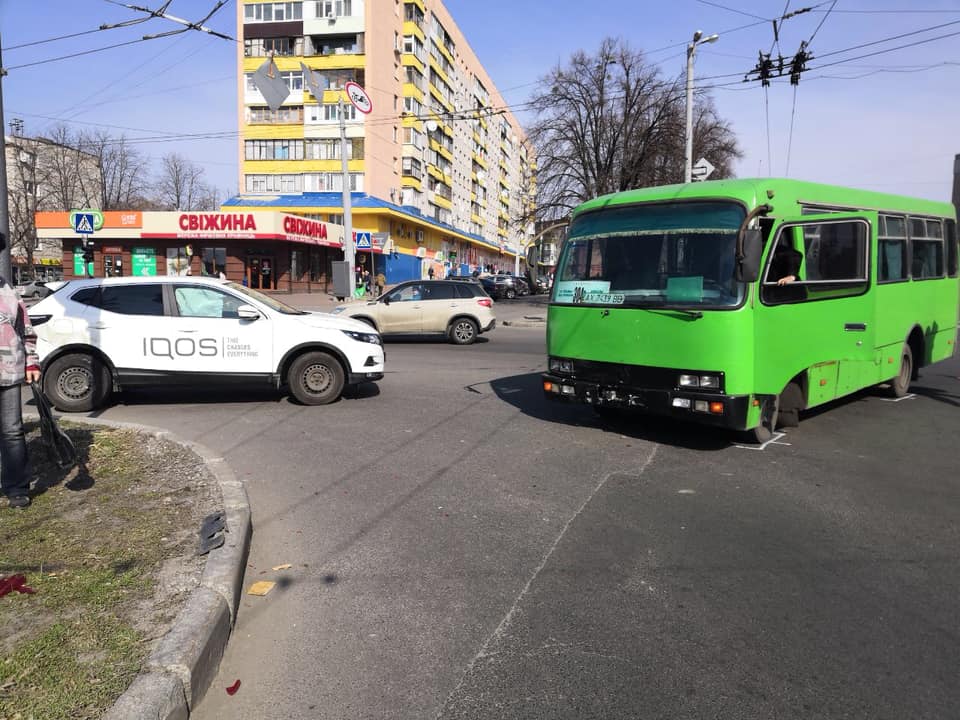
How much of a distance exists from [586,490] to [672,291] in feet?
7.71

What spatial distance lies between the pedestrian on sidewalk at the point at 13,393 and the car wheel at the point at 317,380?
4468 mm

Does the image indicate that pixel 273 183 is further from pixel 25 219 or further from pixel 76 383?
pixel 76 383

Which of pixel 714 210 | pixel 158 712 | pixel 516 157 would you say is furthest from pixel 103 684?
pixel 516 157

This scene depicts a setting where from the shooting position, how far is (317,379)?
949 cm

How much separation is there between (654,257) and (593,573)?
398 cm

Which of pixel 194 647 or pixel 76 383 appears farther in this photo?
pixel 76 383

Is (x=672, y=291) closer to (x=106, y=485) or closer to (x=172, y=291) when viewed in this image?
(x=106, y=485)

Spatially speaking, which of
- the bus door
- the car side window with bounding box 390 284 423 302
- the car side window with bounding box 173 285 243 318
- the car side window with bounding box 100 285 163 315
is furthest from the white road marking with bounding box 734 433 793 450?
the car side window with bounding box 390 284 423 302

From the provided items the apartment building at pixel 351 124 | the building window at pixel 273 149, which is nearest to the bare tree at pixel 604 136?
the apartment building at pixel 351 124

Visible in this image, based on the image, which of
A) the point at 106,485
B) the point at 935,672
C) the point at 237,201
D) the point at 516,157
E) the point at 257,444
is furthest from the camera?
the point at 516,157

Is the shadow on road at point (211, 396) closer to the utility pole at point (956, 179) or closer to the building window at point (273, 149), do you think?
the utility pole at point (956, 179)

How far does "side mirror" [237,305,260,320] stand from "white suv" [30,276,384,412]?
13 millimetres

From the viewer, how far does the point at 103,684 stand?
9.07ft

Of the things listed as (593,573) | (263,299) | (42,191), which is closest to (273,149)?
(42,191)
